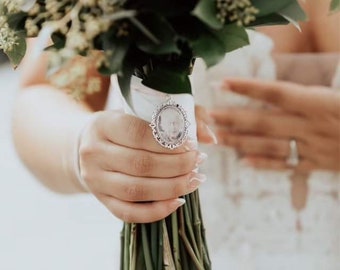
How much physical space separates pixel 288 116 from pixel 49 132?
360mm

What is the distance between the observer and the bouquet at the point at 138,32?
20.2 inches

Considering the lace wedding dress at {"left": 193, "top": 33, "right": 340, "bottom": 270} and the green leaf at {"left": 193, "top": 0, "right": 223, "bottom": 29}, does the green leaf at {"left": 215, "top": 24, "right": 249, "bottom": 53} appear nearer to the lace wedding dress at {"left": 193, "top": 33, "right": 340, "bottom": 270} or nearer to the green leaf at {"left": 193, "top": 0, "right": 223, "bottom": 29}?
the green leaf at {"left": 193, "top": 0, "right": 223, "bottom": 29}

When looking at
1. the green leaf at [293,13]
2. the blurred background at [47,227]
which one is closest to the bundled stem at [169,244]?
the green leaf at [293,13]

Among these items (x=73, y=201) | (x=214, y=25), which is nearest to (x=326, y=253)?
(x=214, y=25)

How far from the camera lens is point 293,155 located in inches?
40.6

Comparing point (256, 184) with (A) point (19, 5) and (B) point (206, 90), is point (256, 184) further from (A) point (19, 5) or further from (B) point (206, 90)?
(A) point (19, 5)

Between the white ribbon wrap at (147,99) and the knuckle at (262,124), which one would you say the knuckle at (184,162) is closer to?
the white ribbon wrap at (147,99)

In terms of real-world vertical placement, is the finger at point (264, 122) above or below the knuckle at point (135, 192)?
above

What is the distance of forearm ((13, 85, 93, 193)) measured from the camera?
89 cm

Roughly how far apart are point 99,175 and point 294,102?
1.26 ft

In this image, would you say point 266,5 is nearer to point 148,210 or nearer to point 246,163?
point 148,210

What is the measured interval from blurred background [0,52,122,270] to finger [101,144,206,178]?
772mm

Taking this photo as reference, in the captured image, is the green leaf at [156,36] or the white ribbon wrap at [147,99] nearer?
the green leaf at [156,36]

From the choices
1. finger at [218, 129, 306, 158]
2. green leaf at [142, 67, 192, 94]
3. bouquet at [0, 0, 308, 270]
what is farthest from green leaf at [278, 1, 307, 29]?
finger at [218, 129, 306, 158]
